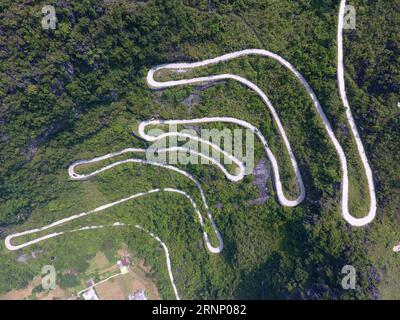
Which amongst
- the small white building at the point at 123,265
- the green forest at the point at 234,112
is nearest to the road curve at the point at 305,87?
the green forest at the point at 234,112

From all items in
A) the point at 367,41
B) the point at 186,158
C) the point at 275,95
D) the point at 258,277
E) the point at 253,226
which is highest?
the point at 367,41

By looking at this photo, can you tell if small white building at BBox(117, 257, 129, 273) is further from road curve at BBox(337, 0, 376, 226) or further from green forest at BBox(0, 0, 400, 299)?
road curve at BBox(337, 0, 376, 226)

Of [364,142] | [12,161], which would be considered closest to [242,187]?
[364,142]

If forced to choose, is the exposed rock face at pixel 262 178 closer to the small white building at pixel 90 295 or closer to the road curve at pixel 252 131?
the road curve at pixel 252 131

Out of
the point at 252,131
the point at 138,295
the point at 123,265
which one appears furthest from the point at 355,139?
the point at 138,295

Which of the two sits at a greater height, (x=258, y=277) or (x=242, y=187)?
(x=242, y=187)

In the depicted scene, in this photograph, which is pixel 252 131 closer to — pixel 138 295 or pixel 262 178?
pixel 262 178

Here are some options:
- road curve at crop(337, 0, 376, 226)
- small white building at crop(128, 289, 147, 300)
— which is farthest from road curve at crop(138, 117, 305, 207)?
small white building at crop(128, 289, 147, 300)

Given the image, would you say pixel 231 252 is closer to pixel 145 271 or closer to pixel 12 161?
pixel 145 271
